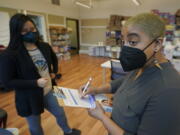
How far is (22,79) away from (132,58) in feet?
3.14

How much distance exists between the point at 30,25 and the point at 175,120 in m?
1.23

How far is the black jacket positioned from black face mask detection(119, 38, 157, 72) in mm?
794

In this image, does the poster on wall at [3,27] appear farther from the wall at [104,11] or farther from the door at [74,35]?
the wall at [104,11]

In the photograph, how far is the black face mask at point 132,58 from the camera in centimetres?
64

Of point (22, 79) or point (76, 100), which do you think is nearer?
point (76, 100)

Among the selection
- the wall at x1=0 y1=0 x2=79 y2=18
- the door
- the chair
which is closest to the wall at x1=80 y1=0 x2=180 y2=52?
the door

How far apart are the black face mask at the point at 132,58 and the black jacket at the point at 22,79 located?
794 millimetres

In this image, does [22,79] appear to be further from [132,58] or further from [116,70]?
[116,70]

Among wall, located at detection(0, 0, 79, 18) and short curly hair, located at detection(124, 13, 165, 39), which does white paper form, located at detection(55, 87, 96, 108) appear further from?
wall, located at detection(0, 0, 79, 18)

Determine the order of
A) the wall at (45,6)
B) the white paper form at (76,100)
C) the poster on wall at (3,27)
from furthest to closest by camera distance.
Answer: the wall at (45,6) < the poster on wall at (3,27) < the white paper form at (76,100)

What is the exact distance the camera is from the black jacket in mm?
1074

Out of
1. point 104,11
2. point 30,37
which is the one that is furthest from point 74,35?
point 30,37

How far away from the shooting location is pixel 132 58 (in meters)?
0.68

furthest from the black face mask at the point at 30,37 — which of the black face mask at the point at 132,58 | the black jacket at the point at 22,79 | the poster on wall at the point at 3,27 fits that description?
the poster on wall at the point at 3,27
